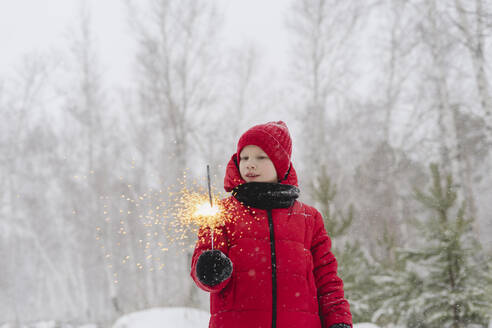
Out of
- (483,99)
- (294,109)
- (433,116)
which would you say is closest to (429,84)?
(433,116)

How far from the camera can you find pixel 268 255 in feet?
5.96

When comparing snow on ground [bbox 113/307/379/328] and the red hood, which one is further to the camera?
snow on ground [bbox 113/307/379/328]

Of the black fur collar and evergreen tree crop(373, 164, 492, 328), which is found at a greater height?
the black fur collar

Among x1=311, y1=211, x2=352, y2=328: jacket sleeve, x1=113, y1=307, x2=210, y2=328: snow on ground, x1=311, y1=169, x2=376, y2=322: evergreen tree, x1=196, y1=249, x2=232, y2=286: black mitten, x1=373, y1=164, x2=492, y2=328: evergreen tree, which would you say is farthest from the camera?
x1=311, y1=169, x2=376, y2=322: evergreen tree

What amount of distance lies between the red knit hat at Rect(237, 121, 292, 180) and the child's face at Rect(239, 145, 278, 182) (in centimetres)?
2

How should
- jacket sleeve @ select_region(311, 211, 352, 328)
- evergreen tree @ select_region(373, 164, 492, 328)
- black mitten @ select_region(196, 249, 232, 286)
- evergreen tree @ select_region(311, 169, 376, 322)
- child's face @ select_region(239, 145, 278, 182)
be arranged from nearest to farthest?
black mitten @ select_region(196, 249, 232, 286), jacket sleeve @ select_region(311, 211, 352, 328), child's face @ select_region(239, 145, 278, 182), evergreen tree @ select_region(373, 164, 492, 328), evergreen tree @ select_region(311, 169, 376, 322)

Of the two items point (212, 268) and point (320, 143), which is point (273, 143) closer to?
point (212, 268)

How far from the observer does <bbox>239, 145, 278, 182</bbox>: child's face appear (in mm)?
2027

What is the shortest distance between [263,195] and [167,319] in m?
4.90

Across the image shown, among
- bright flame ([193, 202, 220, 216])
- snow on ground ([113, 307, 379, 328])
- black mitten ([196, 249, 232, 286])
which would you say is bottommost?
snow on ground ([113, 307, 379, 328])

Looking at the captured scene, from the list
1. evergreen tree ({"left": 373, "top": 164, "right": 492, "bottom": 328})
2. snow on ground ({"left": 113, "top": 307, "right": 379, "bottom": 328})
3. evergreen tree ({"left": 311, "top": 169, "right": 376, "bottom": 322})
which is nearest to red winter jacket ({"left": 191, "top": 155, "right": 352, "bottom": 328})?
evergreen tree ({"left": 373, "top": 164, "right": 492, "bottom": 328})

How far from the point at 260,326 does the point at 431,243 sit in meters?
4.83

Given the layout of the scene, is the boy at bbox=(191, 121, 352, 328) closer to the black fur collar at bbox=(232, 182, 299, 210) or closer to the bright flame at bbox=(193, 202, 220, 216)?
the black fur collar at bbox=(232, 182, 299, 210)

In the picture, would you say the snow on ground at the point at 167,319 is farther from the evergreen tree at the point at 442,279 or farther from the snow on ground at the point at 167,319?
the evergreen tree at the point at 442,279
